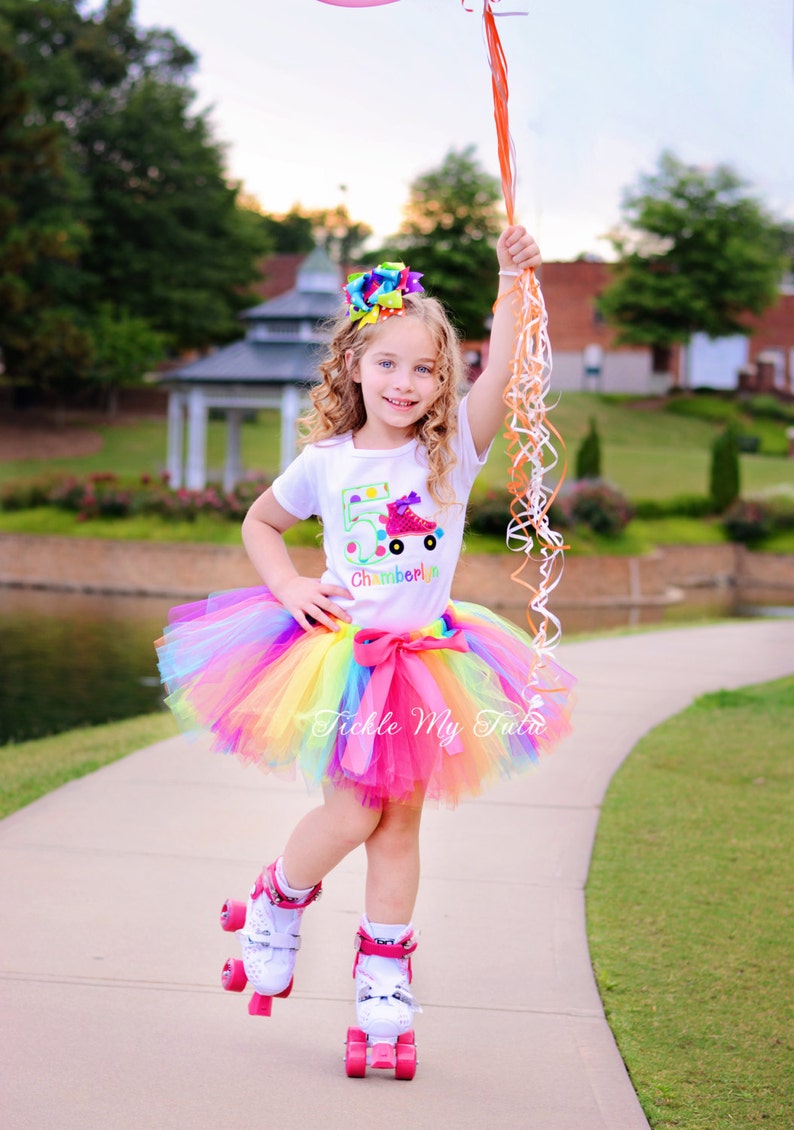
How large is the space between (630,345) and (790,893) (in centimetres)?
5120

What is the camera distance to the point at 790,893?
190 inches

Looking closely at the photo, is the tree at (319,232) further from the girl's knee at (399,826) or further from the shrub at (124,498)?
the girl's knee at (399,826)

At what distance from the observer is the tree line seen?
4009 cm

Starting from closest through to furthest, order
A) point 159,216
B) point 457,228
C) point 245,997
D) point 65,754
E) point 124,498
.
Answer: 1. point 245,997
2. point 65,754
3. point 124,498
4. point 159,216
5. point 457,228

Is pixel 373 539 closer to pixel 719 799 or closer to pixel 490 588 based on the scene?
pixel 719 799

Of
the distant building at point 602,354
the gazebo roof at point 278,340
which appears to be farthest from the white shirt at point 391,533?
the distant building at point 602,354

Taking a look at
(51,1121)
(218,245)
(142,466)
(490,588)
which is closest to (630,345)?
(218,245)

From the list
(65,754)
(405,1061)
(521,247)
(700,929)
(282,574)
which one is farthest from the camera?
(65,754)

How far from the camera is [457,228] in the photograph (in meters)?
48.0

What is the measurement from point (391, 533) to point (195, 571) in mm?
19208

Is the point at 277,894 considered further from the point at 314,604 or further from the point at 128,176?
the point at 128,176

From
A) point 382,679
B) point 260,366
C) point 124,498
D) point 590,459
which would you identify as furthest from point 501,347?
point 590,459

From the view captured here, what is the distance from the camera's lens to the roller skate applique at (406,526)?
3.26 meters

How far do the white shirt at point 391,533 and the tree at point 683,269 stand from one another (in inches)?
1873
